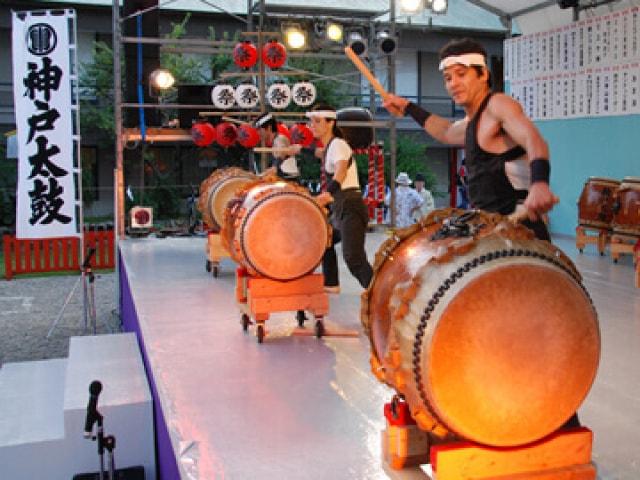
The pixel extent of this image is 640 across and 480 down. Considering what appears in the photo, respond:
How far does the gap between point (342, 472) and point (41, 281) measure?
8608mm

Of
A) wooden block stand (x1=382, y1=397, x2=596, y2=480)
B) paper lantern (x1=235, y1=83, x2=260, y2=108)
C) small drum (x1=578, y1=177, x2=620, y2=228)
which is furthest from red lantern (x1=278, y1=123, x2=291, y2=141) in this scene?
wooden block stand (x1=382, y1=397, x2=596, y2=480)

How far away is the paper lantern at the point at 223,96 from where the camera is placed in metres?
8.94

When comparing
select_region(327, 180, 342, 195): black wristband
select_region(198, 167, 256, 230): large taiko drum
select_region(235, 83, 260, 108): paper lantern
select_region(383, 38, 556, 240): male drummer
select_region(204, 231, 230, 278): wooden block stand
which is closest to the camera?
select_region(383, 38, 556, 240): male drummer

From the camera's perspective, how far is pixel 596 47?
334 inches

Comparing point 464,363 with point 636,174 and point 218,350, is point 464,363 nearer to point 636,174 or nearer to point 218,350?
point 218,350

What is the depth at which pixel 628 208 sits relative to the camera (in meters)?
7.08

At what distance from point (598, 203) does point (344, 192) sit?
4.11 metres

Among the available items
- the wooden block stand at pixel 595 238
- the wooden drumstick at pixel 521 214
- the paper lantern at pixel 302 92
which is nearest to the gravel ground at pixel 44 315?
the paper lantern at pixel 302 92

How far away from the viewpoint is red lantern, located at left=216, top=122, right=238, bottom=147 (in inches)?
344

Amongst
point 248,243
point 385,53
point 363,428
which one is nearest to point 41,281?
point 385,53

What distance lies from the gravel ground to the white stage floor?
61.0 inches

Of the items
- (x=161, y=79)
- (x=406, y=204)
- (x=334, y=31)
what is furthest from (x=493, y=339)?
(x=406, y=204)

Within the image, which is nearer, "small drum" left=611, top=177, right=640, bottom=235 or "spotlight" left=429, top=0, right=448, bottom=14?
"small drum" left=611, top=177, right=640, bottom=235

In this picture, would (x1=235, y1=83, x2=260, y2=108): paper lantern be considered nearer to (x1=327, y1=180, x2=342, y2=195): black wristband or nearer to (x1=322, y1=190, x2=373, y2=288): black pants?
(x1=322, y1=190, x2=373, y2=288): black pants
